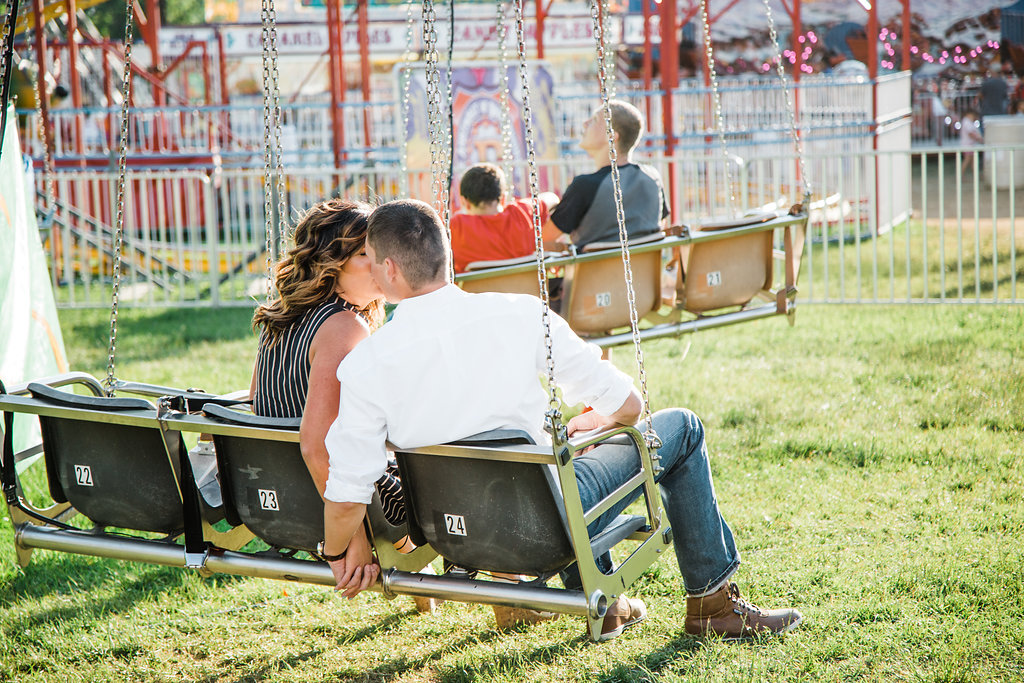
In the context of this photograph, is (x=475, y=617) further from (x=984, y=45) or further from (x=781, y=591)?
(x=984, y=45)

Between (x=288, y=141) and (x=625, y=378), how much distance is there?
1372cm

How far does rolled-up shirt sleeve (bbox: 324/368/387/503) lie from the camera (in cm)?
244

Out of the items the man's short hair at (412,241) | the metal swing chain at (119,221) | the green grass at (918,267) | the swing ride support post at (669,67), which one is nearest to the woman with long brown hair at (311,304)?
the man's short hair at (412,241)

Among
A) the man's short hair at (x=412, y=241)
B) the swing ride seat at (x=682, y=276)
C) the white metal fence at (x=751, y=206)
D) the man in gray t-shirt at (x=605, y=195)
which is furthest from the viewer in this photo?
the white metal fence at (x=751, y=206)

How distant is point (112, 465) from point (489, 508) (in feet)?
3.83

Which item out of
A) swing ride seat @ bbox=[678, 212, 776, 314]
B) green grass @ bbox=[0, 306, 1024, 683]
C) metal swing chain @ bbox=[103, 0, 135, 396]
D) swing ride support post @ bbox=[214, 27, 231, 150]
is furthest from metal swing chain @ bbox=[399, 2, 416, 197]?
swing ride support post @ bbox=[214, 27, 231, 150]

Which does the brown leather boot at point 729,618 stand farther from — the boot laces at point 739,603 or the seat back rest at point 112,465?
the seat back rest at point 112,465

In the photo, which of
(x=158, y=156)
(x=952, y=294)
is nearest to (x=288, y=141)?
(x=158, y=156)

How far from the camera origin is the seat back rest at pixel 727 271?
5.13 meters

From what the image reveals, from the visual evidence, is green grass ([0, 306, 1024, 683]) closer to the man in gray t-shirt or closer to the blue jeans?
the blue jeans

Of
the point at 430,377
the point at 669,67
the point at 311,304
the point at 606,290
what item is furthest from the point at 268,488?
the point at 669,67

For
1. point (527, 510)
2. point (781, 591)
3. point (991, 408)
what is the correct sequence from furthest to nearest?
1. point (991, 408)
2. point (781, 591)
3. point (527, 510)

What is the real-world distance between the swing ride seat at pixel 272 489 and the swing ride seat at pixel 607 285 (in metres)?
2.36

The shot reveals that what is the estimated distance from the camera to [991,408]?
5.06 meters
